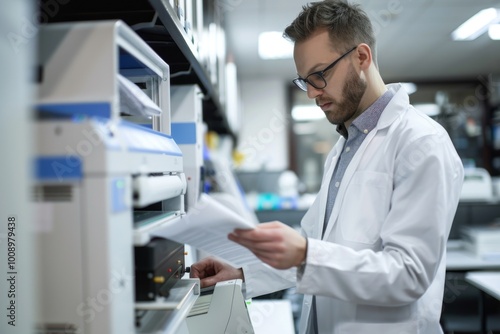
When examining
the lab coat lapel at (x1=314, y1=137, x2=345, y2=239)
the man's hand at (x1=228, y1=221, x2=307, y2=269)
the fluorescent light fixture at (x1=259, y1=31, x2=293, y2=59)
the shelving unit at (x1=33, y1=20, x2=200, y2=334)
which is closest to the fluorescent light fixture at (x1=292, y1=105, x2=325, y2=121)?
the fluorescent light fixture at (x1=259, y1=31, x2=293, y2=59)

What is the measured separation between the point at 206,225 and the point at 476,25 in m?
3.86

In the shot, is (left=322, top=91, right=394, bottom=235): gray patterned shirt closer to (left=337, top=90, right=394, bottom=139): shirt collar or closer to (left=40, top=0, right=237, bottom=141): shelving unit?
(left=337, top=90, right=394, bottom=139): shirt collar

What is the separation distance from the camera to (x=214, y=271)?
3.96 ft

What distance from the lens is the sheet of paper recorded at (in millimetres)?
673

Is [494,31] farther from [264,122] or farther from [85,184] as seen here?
[85,184]

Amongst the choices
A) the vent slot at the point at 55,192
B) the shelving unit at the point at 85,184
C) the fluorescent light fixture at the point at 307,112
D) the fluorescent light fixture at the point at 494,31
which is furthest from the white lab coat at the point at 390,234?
the fluorescent light fixture at the point at 307,112

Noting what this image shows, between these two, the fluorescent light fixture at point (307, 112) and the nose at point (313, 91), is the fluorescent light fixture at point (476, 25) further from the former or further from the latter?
the nose at point (313, 91)

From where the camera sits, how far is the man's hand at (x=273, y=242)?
0.76 m

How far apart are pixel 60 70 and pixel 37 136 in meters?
0.12

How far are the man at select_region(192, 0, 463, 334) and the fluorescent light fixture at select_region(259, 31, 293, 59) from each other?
2640 millimetres

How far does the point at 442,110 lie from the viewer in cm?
389

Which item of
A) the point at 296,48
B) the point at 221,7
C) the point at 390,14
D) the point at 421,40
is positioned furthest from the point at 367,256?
the point at 421,40

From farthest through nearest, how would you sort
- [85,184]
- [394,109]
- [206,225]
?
1. [394,109]
2. [206,225]
3. [85,184]

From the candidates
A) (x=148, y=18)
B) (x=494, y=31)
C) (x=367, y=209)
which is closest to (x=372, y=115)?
(x=367, y=209)
